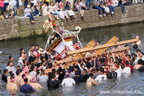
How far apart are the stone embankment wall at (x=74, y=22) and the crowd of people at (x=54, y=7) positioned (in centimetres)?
41

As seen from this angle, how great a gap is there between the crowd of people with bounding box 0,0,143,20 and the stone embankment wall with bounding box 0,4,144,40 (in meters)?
0.41

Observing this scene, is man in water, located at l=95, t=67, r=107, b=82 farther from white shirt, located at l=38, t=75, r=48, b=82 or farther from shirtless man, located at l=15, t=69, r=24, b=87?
shirtless man, located at l=15, t=69, r=24, b=87

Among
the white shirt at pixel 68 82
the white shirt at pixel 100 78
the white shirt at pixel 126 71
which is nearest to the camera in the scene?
the white shirt at pixel 68 82

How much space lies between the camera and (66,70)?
1977cm

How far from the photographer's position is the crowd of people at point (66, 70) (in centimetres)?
1856

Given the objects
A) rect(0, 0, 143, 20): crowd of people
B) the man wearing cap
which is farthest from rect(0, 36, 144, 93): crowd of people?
rect(0, 0, 143, 20): crowd of people

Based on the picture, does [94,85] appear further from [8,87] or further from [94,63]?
[8,87]

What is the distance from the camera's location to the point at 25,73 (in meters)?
19.2

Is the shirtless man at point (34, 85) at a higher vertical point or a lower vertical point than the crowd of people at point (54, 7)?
lower

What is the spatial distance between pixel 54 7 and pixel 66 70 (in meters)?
12.5

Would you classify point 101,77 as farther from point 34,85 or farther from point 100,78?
point 34,85

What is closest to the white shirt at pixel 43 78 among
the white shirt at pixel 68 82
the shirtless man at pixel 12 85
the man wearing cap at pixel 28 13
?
the white shirt at pixel 68 82

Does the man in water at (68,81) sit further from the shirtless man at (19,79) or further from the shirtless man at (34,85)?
the shirtless man at (19,79)

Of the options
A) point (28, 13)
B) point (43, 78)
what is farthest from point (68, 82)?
point (28, 13)
